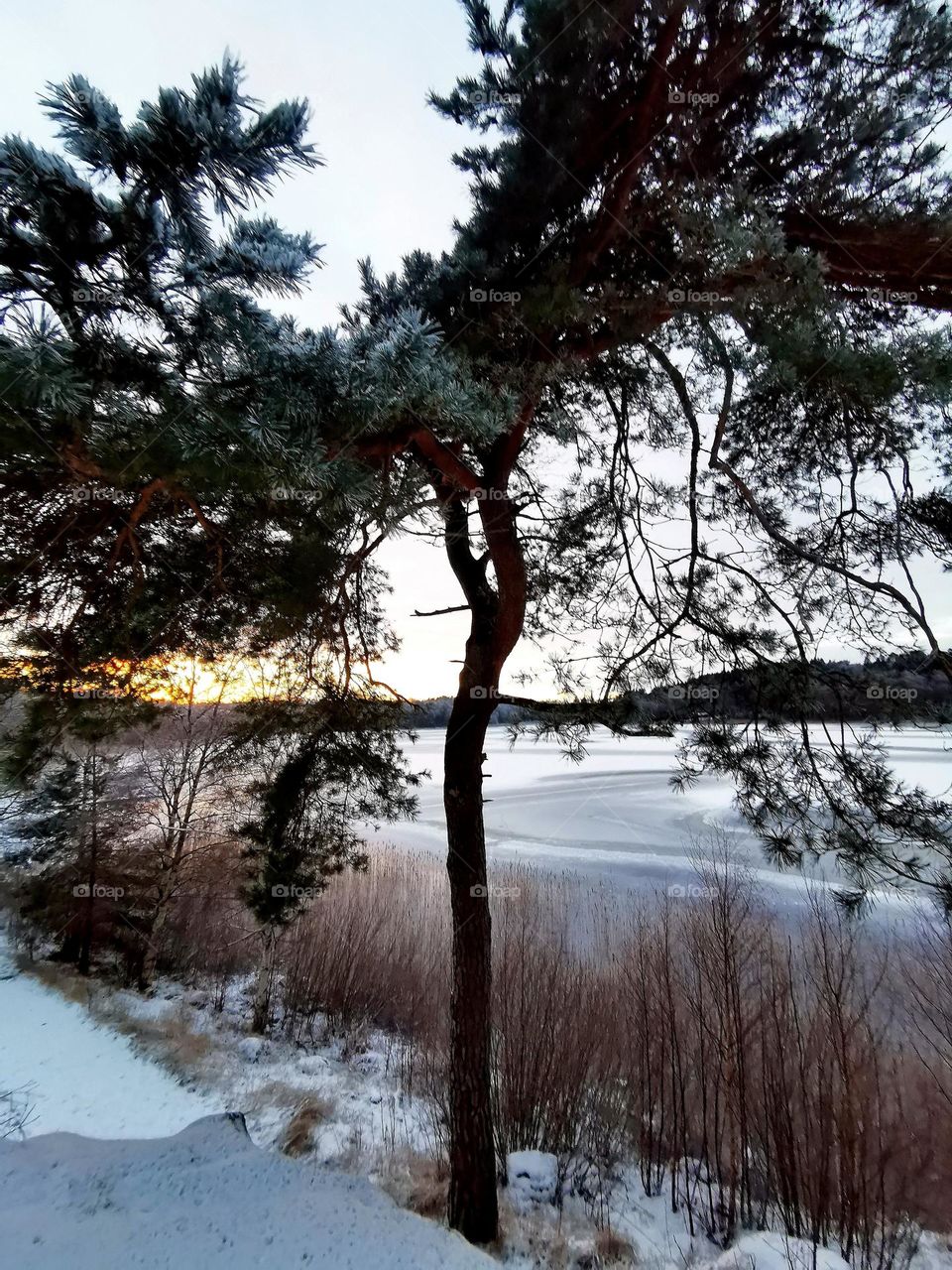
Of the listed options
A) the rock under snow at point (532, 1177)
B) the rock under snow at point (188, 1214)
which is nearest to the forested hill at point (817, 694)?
the rock under snow at point (188, 1214)

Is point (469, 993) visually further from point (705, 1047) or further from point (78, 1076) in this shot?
point (705, 1047)

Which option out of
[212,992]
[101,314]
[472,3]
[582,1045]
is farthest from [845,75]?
[212,992]

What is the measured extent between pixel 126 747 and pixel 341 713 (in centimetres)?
368

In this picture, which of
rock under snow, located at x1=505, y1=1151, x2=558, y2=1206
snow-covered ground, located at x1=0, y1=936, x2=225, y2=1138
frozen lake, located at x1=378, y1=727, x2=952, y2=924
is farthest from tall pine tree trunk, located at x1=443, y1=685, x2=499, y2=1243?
rock under snow, located at x1=505, y1=1151, x2=558, y2=1206

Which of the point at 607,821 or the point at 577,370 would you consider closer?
the point at 577,370

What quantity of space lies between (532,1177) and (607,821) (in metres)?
6.50

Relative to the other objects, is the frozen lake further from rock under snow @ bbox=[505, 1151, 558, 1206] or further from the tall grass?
rock under snow @ bbox=[505, 1151, 558, 1206]

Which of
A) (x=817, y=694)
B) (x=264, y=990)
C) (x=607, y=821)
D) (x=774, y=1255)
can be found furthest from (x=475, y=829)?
(x=607, y=821)

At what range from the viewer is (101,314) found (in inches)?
30.5

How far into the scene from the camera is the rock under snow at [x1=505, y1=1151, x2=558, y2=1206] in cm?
282

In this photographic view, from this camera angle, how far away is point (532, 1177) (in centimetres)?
297

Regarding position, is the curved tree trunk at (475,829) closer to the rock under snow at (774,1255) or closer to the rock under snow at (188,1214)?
the rock under snow at (188,1214)

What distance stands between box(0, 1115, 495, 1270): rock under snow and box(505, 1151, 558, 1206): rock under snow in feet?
4.98

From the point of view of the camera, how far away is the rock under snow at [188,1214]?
1.05m
